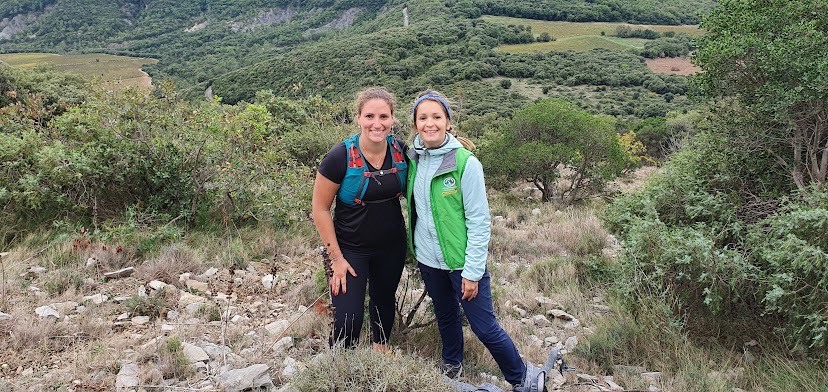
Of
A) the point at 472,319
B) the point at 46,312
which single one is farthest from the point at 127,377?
the point at 472,319

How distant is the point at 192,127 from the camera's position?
5.98m

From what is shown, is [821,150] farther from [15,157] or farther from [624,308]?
[15,157]

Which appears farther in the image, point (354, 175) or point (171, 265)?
point (171, 265)

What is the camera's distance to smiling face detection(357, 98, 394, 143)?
270 cm

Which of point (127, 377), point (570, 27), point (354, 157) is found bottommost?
point (127, 377)

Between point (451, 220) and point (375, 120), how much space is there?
709mm

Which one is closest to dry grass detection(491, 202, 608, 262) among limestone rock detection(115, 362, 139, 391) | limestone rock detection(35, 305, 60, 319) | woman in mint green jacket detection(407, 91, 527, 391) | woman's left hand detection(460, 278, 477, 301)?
woman in mint green jacket detection(407, 91, 527, 391)

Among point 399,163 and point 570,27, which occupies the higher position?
point 570,27

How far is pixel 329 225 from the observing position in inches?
109

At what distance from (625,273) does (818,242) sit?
1.33 metres

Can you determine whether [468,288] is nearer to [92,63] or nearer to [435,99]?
[435,99]

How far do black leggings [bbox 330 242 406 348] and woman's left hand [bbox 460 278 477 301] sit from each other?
528 mm

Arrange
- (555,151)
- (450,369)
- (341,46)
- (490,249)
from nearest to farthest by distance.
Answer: (450,369)
(490,249)
(555,151)
(341,46)

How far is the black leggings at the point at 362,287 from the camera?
2877 millimetres
